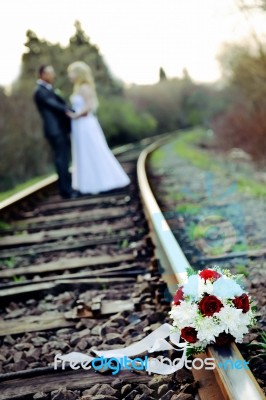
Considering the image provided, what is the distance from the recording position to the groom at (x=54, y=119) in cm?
727

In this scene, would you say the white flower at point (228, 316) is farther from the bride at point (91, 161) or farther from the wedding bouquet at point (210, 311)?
the bride at point (91, 161)

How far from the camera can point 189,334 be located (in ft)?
7.24

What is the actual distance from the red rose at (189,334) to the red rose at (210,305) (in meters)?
0.09

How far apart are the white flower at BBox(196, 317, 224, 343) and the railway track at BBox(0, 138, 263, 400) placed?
0.09 metres

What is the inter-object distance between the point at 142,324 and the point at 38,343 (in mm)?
590

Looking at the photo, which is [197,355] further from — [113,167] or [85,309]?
[113,167]

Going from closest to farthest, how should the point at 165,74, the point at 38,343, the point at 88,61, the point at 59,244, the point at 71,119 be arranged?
the point at 38,343
the point at 59,244
the point at 71,119
the point at 88,61
the point at 165,74

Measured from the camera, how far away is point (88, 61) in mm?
26531

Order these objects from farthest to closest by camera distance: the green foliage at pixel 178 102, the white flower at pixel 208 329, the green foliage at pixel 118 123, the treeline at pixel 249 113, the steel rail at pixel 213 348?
the green foliage at pixel 178 102, the green foliage at pixel 118 123, the treeline at pixel 249 113, the white flower at pixel 208 329, the steel rail at pixel 213 348

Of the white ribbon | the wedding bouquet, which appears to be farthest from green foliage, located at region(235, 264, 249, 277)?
the wedding bouquet

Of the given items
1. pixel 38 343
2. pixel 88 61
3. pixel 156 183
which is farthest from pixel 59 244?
pixel 88 61

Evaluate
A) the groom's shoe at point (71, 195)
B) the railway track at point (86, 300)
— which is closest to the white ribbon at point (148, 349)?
the railway track at point (86, 300)

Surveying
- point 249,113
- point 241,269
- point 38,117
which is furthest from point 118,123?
point 241,269

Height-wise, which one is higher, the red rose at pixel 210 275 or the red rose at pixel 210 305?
the red rose at pixel 210 275
